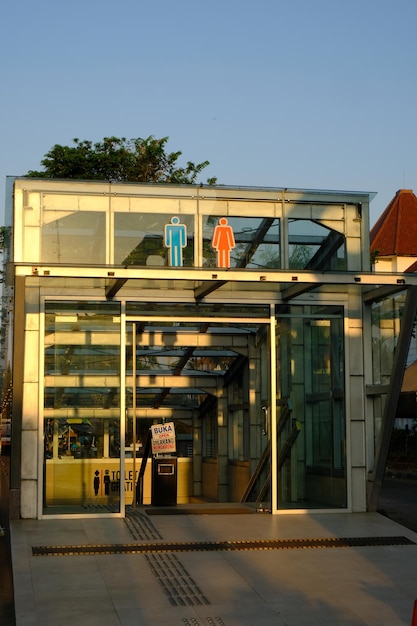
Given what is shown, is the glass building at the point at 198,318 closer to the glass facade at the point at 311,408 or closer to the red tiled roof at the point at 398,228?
the glass facade at the point at 311,408

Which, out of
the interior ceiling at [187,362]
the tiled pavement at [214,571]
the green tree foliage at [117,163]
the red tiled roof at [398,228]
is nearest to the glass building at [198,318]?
the tiled pavement at [214,571]

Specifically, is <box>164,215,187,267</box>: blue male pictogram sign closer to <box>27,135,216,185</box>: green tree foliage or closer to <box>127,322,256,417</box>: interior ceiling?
<box>127,322,256,417</box>: interior ceiling

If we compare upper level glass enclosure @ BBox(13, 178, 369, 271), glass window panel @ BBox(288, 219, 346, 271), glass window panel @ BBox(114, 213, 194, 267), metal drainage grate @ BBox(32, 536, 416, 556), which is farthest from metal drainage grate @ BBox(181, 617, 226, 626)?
glass window panel @ BBox(288, 219, 346, 271)

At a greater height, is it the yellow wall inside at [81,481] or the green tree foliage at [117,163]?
the green tree foliage at [117,163]

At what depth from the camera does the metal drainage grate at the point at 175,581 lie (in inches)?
395

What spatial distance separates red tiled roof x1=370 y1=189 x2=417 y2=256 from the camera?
64.1 m

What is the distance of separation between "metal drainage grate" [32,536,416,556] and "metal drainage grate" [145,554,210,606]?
456 millimetres

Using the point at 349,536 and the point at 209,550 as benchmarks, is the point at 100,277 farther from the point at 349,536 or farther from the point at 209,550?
the point at 349,536

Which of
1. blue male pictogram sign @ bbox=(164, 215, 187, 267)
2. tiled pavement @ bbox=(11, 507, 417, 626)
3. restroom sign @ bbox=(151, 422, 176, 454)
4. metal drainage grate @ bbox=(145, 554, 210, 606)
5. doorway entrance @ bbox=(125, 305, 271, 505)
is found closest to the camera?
tiled pavement @ bbox=(11, 507, 417, 626)

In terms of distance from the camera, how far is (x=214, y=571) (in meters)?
11.4

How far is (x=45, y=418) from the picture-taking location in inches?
586

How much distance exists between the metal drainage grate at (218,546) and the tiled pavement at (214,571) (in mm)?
15

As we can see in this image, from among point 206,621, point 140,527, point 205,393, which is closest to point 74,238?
point 140,527

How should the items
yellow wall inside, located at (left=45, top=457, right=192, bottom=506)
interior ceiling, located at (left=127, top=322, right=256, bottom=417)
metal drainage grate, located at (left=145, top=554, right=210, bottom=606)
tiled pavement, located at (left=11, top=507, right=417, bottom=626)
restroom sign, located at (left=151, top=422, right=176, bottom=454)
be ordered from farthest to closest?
interior ceiling, located at (left=127, top=322, right=256, bottom=417) < restroom sign, located at (left=151, top=422, right=176, bottom=454) < yellow wall inside, located at (left=45, top=457, right=192, bottom=506) < metal drainage grate, located at (left=145, top=554, right=210, bottom=606) < tiled pavement, located at (left=11, top=507, right=417, bottom=626)
